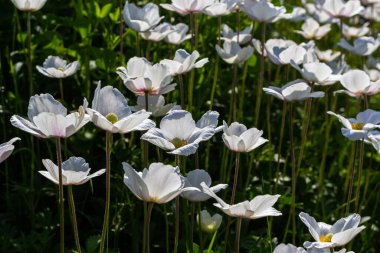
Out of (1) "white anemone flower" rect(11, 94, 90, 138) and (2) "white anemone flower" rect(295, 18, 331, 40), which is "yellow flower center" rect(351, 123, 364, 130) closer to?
(1) "white anemone flower" rect(11, 94, 90, 138)

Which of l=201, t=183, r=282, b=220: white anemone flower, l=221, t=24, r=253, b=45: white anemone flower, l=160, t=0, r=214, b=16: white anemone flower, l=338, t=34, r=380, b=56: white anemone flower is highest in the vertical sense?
l=160, t=0, r=214, b=16: white anemone flower

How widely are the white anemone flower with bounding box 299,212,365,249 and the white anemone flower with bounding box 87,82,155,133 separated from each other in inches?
13.7

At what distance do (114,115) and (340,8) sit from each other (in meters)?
1.34

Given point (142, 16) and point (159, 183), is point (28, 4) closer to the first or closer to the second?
point (142, 16)

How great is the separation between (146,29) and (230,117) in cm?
43

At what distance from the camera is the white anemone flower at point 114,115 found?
134 centimetres

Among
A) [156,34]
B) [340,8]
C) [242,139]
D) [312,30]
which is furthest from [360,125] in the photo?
[312,30]

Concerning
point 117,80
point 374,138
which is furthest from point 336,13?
point 374,138

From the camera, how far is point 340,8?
8.32ft

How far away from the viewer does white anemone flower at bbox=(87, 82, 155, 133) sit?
1337 mm

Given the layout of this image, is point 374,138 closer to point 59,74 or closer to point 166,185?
point 166,185

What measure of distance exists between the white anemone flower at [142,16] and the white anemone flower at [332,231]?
81 centimetres

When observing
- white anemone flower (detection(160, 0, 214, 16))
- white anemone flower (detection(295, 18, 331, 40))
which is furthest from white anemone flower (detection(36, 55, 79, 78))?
white anemone flower (detection(295, 18, 331, 40))

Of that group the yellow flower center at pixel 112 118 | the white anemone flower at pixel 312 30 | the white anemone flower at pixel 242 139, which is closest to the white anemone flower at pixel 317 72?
the white anemone flower at pixel 242 139
